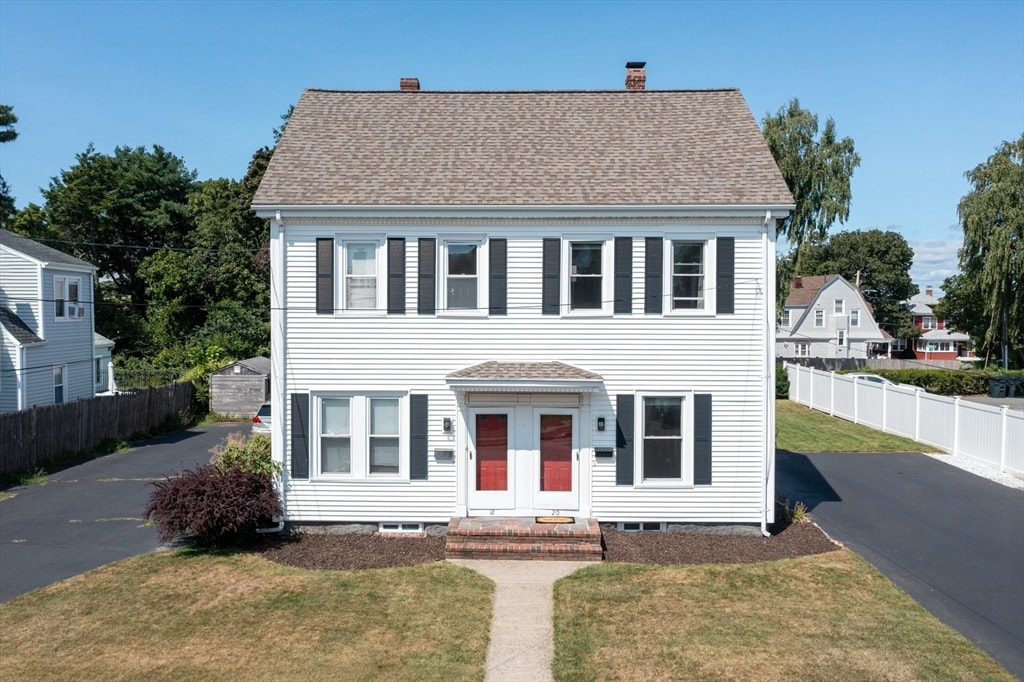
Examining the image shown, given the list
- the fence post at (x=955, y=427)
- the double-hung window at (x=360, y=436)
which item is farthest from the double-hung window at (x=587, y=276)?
the fence post at (x=955, y=427)

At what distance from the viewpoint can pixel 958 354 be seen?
268ft

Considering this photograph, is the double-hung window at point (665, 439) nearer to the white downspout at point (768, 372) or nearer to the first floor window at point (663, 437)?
the first floor window at point (663, 437)

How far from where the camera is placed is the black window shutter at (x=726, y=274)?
1284 centimetres

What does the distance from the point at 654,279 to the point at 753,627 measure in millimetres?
6221

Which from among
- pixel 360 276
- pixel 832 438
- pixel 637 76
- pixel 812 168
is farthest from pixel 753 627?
pixel 812 168

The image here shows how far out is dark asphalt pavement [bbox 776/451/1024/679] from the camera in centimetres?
966

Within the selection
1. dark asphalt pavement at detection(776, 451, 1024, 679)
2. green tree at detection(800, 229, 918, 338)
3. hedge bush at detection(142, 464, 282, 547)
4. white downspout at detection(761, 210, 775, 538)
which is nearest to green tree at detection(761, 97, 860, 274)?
dark asphalt pavement at detection(776, 451, 1024, 679)

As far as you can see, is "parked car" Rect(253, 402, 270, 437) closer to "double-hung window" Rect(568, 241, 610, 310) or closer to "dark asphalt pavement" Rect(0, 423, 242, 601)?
"dark asphalt pavement" Rect(0, 423, 242, 601)

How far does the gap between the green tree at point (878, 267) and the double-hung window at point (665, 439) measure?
2938 inches

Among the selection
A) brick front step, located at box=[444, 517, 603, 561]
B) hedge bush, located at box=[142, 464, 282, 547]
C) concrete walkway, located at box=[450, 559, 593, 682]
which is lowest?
concrete walkway, located at box=[450, 559, 593, 682]

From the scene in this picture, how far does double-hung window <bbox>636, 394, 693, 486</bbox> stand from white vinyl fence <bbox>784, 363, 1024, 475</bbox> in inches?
444

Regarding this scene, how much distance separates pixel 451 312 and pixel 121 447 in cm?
1649

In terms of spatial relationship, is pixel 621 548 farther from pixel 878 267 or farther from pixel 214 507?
pixel 878 267

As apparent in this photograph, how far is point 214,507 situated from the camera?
39.1 feet
